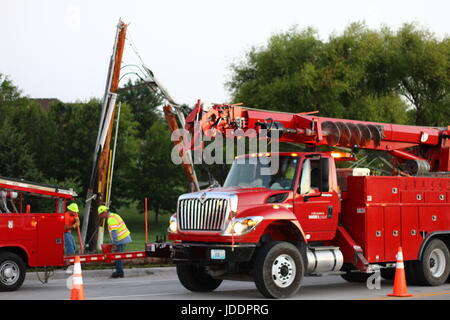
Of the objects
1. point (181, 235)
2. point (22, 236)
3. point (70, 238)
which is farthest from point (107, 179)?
point (181, 235)

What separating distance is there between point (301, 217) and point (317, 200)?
51 centimetres

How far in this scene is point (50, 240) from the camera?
15406 mm

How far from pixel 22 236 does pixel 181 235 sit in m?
3.85

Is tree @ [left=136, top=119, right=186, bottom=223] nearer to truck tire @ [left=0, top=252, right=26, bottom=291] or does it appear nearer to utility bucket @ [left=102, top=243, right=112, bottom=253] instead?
utility bucket @ [left=102, top=243, right=112, bottom=253]

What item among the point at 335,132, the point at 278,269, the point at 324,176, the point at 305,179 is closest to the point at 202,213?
the point at 278,269

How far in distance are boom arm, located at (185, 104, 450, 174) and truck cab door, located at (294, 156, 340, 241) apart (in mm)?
1085

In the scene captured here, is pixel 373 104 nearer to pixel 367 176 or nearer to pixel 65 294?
pixel 367 176

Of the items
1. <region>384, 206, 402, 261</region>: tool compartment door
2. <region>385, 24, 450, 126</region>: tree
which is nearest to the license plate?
<region>384, 206, 402, 261</region>: tool compartment door

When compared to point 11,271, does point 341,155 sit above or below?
above

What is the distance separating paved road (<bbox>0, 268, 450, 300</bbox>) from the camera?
512 inches

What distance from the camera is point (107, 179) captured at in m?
24.4

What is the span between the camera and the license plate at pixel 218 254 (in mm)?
12273

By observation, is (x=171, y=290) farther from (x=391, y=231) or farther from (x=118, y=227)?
(x=391, y=231)
